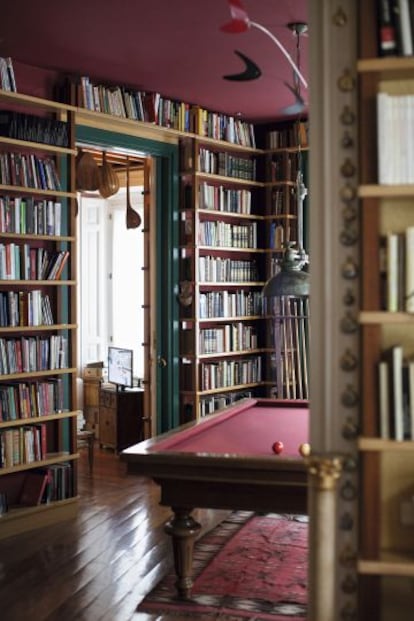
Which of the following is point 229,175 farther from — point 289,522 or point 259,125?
point 289,522

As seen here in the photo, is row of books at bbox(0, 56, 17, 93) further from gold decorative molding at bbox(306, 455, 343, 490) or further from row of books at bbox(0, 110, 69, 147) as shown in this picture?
gold decorative molding at bbox(306, 455, 343, 490)

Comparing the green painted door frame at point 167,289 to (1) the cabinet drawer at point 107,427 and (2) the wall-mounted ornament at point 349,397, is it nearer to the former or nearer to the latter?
(1) the cabinet drawer at point 107,427

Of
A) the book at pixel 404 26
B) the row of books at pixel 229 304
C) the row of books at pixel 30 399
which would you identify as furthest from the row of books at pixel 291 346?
the book at pixel 404 26

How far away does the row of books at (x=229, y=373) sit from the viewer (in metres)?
7.44

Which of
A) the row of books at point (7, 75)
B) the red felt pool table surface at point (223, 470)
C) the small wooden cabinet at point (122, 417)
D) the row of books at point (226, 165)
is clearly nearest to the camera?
the red felt pool table surface at point (223, 470)

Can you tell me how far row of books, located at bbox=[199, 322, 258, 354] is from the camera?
7.45 m

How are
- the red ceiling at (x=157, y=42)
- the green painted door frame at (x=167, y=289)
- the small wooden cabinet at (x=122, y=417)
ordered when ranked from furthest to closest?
the small wooden cabinet at (x=122, y=417) → the green painted door frame at (x=167, y=289) → the red ceiling at (x=157, y=42)

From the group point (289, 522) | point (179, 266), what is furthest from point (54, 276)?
point (289, 522)

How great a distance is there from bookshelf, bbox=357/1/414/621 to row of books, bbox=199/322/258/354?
4962 mm

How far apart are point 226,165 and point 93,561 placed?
404 cm

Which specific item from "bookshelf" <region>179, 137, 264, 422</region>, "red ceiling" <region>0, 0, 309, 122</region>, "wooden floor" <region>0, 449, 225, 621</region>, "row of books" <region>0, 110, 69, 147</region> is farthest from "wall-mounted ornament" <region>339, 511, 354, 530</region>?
"bookshelf" <region>179, 137, 264, 422</region>

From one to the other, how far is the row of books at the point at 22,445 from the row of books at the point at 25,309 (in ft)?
2.38

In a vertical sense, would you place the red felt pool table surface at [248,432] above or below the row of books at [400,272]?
below

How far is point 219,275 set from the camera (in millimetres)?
7582
